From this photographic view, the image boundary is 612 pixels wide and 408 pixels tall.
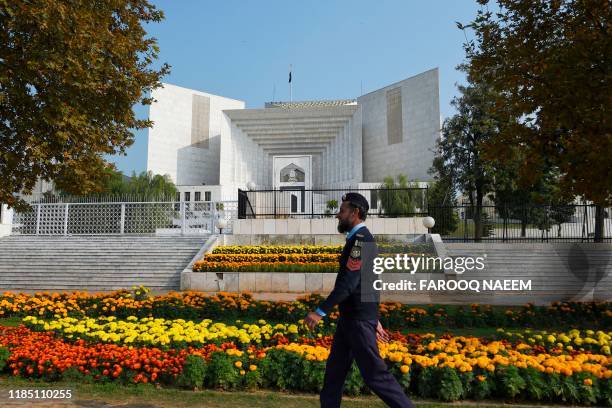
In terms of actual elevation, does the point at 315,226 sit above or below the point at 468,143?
below

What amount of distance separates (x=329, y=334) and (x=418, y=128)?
49.8 metres

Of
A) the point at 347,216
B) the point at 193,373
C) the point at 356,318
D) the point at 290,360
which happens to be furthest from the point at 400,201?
the point at 356,318

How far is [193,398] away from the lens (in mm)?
4121

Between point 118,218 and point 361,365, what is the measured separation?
1939 centimetres

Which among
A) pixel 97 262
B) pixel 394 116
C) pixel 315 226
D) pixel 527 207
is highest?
pixel 394 116

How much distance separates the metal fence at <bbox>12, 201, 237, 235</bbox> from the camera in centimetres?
1952

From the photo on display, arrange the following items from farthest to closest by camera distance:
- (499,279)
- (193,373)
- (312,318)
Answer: (499,279) < (193,373) < (312,318)

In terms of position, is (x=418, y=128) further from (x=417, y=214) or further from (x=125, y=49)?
(x=125, y=49)

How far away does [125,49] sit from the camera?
27.7ft

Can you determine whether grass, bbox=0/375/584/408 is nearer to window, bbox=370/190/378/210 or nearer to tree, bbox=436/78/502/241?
window, bbox=370/190/378/210

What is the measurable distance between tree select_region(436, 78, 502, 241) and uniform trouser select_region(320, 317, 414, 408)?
21.0m

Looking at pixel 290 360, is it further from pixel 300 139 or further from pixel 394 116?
pixel 394 116

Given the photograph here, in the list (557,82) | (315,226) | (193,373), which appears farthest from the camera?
(315,226)

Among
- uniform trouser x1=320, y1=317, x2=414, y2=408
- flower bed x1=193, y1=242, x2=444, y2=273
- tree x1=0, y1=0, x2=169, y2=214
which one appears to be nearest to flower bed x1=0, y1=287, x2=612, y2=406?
uniform trouser x1=320, y1=317, x2=414, y2=408
